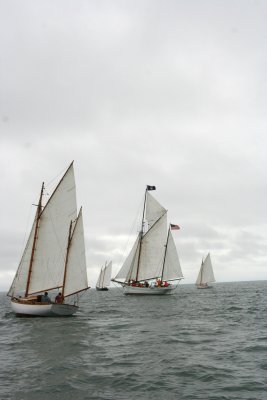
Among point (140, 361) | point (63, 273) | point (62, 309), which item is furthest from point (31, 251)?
point (140, 361)

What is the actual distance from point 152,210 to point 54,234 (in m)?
43.4

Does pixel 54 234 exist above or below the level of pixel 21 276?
above

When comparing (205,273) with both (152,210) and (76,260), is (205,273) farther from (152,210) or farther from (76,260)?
(76,260)

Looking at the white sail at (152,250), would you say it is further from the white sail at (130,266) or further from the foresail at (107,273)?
the foresail at (107,273)

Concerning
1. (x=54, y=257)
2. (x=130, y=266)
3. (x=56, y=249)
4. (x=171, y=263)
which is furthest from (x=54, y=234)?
(x=171, y=263)

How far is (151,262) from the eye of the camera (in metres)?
75.0

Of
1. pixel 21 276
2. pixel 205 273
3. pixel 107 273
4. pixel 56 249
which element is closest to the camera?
pixel 21 276

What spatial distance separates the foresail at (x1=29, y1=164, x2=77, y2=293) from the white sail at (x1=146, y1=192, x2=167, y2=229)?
131 feet

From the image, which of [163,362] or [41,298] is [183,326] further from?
[41,298]

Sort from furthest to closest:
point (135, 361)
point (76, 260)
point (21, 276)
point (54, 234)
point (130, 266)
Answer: point (130, 266) → point (76, 260) → point (54, 234) → point (21, 276) → point (135, 361)

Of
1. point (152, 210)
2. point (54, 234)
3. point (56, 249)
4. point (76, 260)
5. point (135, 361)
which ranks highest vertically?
point (152, 210)

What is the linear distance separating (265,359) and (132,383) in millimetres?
7157

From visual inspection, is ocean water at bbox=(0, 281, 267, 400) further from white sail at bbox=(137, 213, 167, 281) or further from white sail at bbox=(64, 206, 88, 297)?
white sail at bbox=(137, 213, 167, 281)

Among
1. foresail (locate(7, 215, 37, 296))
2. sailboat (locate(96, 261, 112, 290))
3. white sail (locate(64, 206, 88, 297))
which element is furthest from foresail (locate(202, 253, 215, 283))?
foresail (locate(7, 215, 37, 296))
